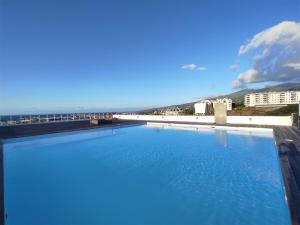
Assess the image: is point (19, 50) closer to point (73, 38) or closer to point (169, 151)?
point (73, 38)

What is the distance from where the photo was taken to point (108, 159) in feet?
22.0

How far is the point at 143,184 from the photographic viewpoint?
4.56 metres

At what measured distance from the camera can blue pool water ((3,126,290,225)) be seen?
3.20 meters

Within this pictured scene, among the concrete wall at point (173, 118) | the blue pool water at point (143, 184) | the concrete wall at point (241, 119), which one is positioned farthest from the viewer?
the concrete wall at point (173, 118)

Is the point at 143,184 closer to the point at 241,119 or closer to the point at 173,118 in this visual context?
the point at 241,119

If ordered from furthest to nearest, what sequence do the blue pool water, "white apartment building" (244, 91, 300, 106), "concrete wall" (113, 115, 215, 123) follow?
"white apartment building" (244, 91, 300, 106)
"concrete wall" (113, 115, 215, 123)
the blue pool water

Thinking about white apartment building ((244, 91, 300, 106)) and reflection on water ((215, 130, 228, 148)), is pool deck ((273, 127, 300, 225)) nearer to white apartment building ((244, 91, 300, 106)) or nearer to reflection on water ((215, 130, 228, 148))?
reflection on water ((215, 130, 228, 148))

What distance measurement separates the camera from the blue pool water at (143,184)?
10.5 ft

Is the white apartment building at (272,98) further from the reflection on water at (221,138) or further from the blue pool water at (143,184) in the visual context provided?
the blue pool water at (143,184)

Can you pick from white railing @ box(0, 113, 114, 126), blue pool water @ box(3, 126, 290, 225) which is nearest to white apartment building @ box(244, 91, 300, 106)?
white railing @ box(0, 113, 114, 126)

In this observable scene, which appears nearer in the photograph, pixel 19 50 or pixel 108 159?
pixel 108 159

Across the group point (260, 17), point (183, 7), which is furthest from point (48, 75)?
point (260, 17)

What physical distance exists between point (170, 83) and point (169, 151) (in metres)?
16.4

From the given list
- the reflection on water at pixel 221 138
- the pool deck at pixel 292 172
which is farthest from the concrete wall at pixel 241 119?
the pool deck at pixel 292 172
